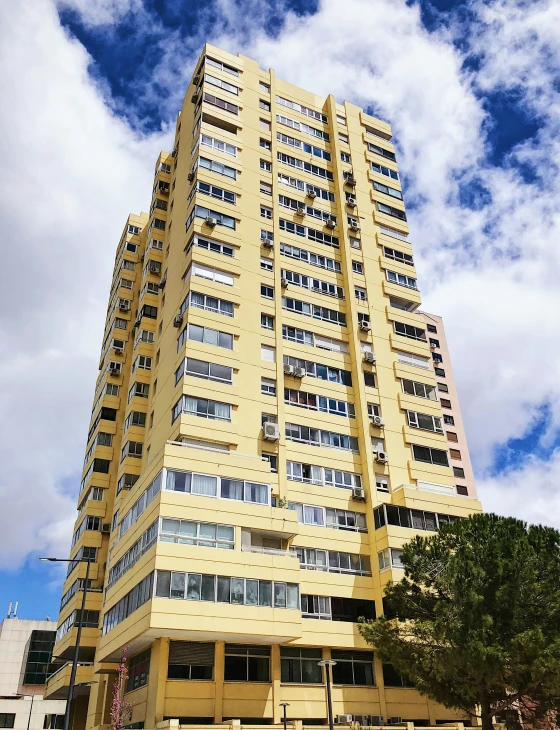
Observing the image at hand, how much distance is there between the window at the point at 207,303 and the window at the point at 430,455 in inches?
631

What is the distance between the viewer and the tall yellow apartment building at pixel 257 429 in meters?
31.7

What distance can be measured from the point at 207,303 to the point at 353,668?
924 inches

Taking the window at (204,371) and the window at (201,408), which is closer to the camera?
the window at (201,408)

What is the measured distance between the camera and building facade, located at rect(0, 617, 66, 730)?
7006 cm

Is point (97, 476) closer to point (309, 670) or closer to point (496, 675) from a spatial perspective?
point (309, 670)

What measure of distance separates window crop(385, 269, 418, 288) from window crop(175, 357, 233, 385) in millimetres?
18287

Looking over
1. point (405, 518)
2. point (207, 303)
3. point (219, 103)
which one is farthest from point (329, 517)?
point (219, 103)

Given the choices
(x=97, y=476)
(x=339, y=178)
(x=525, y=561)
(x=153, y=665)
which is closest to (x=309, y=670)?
(x=153, y=665)

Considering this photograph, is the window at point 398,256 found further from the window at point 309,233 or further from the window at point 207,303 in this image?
the window at point 207,303

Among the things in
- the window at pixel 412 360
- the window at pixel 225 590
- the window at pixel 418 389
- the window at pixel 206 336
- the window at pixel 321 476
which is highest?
the window at pixel 412 360

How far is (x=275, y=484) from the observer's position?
38.1 metres

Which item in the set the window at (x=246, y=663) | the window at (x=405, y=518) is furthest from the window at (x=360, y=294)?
the window at (x=246, y=663)

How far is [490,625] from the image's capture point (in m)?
26.2

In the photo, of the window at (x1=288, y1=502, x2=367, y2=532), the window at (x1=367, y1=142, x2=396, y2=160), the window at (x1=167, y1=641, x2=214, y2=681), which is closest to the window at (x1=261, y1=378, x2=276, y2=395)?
the window at (x1=288, y1=502, x2=367, y2=532)
